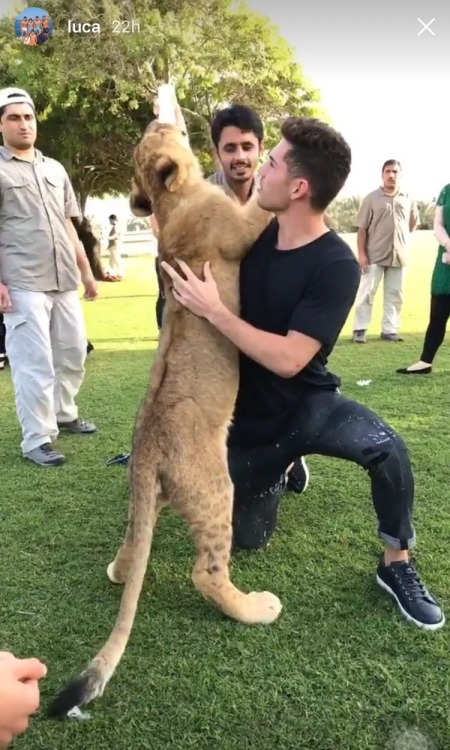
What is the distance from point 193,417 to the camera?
2.83 metres

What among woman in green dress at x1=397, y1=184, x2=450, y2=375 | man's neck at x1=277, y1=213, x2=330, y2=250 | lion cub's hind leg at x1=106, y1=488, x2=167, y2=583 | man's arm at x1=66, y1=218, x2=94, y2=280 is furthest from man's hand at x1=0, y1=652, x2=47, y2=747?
woman in green dress at x1=397, y1=184, x2=450, y2=375

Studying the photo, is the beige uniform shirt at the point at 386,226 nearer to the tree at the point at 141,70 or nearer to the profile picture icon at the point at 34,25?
the tree at the point at 141,70

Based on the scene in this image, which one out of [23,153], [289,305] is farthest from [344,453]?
[23,153]

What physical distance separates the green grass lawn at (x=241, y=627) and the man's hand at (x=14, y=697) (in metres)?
0.90

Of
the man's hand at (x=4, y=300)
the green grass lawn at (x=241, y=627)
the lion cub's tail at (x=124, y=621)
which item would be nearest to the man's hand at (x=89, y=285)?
the man's hand at (x=4, y=300)

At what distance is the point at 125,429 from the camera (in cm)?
572

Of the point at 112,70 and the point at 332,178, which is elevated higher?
the point at 112,70

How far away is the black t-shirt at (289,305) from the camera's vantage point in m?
2.83

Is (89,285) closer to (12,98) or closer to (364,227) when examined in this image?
(12,98)

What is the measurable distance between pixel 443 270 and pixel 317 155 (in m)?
4.63

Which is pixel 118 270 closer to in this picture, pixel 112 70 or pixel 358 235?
pixel 112 70

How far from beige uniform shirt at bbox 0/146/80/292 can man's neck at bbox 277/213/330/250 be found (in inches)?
106

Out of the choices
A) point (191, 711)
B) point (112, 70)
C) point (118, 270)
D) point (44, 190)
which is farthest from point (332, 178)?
point (112, 70)

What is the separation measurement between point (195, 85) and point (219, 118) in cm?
2235
